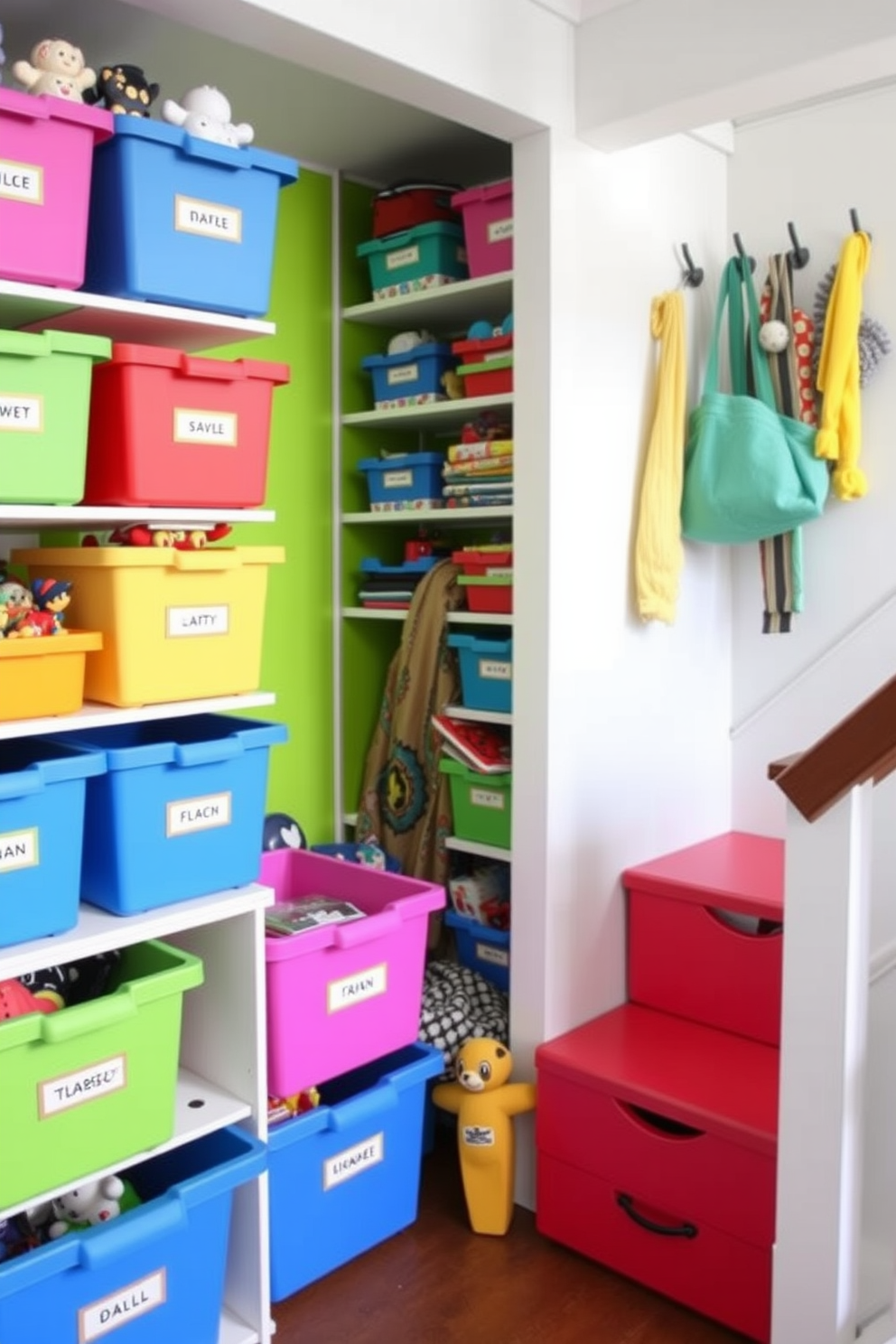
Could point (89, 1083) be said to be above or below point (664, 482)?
below

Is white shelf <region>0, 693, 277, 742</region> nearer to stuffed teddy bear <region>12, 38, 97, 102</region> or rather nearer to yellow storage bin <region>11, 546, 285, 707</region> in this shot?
yellow storage bin <region>11, 546, 285, 707</region>

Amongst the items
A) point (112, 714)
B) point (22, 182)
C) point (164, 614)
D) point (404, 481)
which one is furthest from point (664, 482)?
point (22, 182)

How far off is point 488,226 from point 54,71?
111cm

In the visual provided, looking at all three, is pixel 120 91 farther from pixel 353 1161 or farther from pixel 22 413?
pixel 353 1161

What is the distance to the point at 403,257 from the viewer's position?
281 centimetres

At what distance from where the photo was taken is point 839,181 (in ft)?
8.46

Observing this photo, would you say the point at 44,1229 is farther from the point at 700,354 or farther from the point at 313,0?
the point at 700,354

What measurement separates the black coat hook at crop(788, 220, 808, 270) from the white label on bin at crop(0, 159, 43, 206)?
1.61 meters

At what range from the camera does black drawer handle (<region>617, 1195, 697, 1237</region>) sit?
212cm

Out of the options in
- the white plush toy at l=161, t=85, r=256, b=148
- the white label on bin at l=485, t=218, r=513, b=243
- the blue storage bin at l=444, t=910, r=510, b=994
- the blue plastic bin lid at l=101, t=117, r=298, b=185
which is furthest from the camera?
the blue storage bin at l=444, t=910, r=510, b=994

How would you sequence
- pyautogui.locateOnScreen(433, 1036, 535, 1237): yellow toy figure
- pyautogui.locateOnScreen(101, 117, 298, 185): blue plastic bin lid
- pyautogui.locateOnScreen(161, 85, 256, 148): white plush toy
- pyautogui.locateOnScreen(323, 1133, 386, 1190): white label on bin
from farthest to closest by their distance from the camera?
1. pyautogui.locateOnScreen(433, 1036, 535, 1237): yellow toy figure
2. pyautogui.locateOnScreen(323, 1133, 386, 1190): white label on bin
3. pyautogui.locateOnScreen(161, 85, 256, 148): white plush toy
4. pyautogui.locateOnScreen(101, 117, 298, 185): blue plastic bin lid

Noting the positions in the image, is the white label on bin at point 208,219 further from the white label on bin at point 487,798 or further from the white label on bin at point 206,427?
the white label on bin at point 487,798

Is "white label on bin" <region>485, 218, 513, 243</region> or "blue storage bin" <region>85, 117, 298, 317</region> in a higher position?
"white label on bin" <region>485, 218, 513, 243</region>

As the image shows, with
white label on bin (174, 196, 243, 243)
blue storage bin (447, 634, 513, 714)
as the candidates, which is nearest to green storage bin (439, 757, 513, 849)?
blue storage bin (447, 634, 513, 714)
